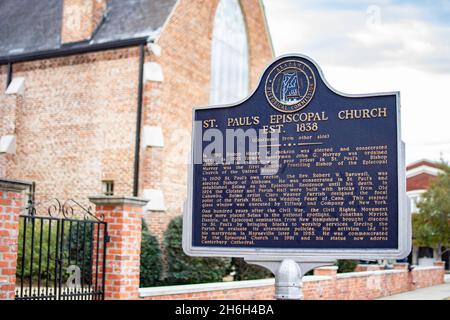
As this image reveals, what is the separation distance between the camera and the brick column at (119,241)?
9.71 m

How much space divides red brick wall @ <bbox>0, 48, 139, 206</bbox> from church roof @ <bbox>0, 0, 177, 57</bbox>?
0.73 m

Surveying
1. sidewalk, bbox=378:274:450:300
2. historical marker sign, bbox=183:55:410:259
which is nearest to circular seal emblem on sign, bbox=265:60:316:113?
historical marker sign, bbox=183:55:410:259

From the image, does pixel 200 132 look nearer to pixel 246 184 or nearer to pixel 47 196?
pixel 246 184

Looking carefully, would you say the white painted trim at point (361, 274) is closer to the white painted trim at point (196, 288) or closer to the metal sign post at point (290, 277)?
the white painted trim at point (196, 288)

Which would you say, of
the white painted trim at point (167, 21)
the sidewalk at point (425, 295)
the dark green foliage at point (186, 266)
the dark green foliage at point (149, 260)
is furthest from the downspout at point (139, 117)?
the sidewalk at point (425, 295)

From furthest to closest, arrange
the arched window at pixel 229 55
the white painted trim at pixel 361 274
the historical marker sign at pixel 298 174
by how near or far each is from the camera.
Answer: the arched window at pixel 229 55
the white painted trim at pixel 361 274
the historical marker sign at pixel 298 174

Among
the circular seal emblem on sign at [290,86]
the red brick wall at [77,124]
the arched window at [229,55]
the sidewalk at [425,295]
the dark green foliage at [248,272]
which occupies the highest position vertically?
the arched window at [229,55]

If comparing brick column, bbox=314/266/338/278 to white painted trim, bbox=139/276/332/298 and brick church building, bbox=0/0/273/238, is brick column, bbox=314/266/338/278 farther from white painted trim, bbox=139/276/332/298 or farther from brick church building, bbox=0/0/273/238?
brick church building, bbox=0/0/273/238

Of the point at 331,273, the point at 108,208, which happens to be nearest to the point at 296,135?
the point at 108,208

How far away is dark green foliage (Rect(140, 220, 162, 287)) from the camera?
1853 cm

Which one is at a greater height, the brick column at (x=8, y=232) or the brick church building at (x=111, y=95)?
the brick church building at (x=111, y=95)

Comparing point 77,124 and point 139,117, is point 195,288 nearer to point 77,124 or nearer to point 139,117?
point 139,117

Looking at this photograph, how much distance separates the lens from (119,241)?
31.9 feet

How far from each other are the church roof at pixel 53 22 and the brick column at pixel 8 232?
13.1 m
